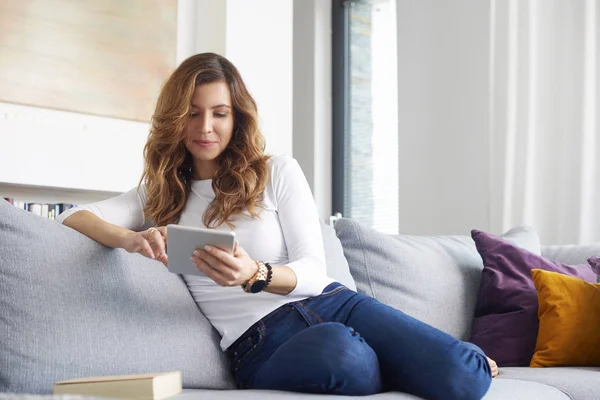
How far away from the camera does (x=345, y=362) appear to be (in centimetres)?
169


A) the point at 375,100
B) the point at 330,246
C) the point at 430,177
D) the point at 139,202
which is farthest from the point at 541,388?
the point at 375,100

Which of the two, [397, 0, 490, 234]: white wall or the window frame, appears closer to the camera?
[397, 0, 490, 234]: white wall

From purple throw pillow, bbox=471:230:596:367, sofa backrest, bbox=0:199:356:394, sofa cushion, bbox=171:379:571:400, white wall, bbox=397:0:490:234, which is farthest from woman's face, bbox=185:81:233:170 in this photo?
white wall, bbox=397:0:490:234

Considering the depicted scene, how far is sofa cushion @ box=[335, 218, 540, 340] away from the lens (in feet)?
8.55

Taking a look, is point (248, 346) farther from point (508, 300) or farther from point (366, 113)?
point (366, 113)

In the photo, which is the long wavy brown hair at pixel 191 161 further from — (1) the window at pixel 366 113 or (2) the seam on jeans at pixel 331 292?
(1) the window at pixel 366 113

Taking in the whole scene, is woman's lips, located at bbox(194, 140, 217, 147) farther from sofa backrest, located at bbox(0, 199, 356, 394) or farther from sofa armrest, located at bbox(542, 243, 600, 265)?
sofa armrest, located at bbox(542, 243, 600, 265)

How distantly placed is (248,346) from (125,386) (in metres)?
0.66

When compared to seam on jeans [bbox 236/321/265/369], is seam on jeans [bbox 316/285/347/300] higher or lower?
higher

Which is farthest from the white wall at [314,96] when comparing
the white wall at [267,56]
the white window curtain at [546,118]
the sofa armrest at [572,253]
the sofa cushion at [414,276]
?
the sofa cushion at [414,276]

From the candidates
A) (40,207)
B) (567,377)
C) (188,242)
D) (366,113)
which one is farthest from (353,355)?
(366,113)

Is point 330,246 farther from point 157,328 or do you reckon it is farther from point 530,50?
point 530,50

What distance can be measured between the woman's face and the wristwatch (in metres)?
0.42

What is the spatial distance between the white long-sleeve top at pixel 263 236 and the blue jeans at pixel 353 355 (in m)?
0.04
